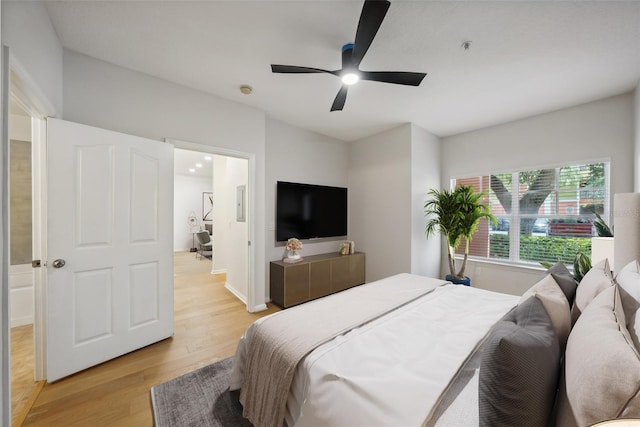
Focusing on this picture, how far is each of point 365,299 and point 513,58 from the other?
2.43 metres

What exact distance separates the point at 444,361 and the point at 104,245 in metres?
2.63

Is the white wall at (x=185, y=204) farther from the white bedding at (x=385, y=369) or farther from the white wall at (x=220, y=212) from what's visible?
the white bedding at (x=385, y=369)

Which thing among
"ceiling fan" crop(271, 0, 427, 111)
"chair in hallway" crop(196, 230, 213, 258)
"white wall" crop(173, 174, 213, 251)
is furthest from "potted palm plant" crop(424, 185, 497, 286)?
"white wall" crop(173, 174, 213, 251)

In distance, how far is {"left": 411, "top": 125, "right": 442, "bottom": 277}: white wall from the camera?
3.58 m

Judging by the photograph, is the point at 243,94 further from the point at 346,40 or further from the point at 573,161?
the point at 573,161

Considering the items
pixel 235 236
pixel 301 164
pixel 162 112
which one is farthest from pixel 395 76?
pixel 235 236

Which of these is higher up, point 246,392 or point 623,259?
point 623,259

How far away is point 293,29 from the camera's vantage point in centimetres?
180

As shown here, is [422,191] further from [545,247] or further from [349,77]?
[349,77]

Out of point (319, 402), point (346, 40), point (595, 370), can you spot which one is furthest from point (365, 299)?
point (346, 40)

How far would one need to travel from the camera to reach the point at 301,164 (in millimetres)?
3852

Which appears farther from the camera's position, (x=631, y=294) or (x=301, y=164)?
(x=301, y=164)

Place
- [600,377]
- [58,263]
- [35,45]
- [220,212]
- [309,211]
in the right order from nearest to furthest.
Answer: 1. [600,377]
2. [35,45]
3. [58,263]
4. [309,211]
5. [220,212]

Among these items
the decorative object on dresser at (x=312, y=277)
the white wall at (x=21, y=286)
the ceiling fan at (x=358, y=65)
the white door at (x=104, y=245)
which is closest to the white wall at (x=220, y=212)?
the decorative object on dresser at (x=312, y=277)
